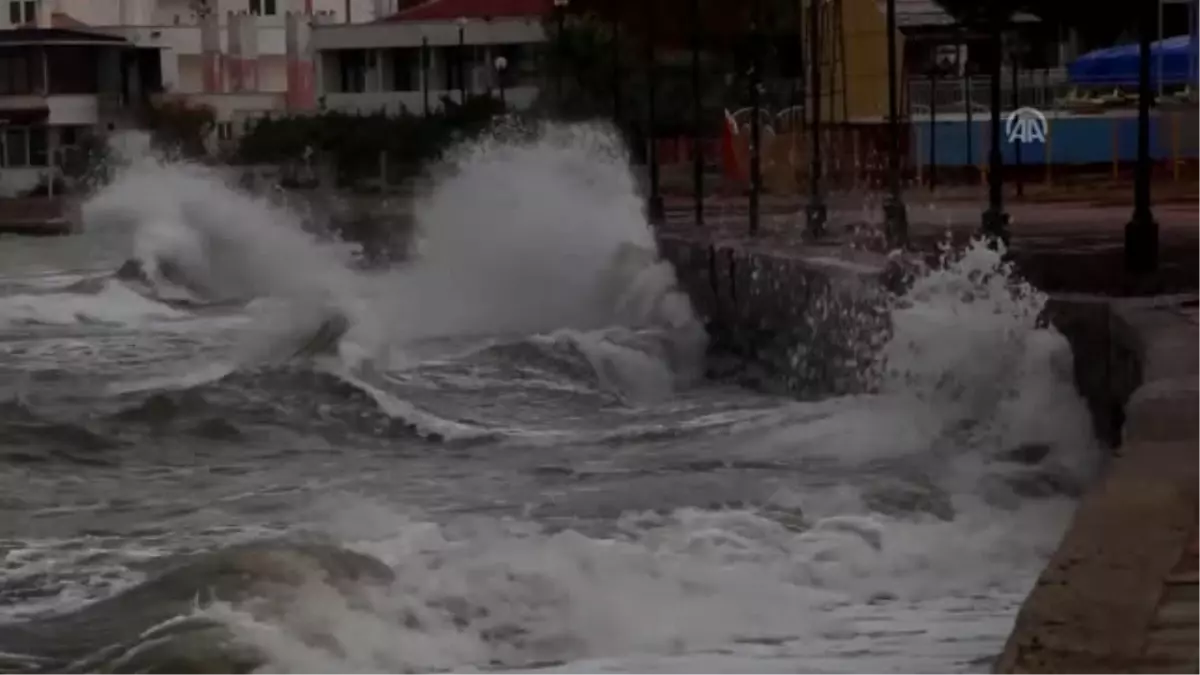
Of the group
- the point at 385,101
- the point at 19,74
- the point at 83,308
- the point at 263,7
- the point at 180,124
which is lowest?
the point at 83,308

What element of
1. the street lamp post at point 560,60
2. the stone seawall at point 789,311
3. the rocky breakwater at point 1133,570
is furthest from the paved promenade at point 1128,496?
the street lamp post at point 560,60

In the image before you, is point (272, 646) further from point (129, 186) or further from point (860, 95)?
point (129, 186)

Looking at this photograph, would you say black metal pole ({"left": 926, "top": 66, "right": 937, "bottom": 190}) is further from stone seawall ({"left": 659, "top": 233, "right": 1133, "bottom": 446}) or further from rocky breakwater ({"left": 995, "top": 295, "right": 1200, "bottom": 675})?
rocky breakwater ({"left": 995, "top": 295, "right": 1200, "bottom": 675})

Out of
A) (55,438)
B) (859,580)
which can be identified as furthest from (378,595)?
(55,438)

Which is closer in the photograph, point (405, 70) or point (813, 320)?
point (813, 320)

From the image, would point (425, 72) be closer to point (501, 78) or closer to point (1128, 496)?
point (501, 78)

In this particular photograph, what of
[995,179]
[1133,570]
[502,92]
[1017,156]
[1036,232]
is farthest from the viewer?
[502,92]

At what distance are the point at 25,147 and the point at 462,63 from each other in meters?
13.8

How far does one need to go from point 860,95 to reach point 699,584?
18.2 meters

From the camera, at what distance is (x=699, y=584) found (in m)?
9.62

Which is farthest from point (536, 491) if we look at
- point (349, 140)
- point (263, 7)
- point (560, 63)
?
point (263, 7)

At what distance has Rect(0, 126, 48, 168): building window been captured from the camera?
232ft

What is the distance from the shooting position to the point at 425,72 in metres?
68.5

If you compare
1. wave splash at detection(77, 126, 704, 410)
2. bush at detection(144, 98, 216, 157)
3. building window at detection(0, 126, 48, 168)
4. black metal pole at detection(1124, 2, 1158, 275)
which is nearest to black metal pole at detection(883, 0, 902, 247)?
wave splash at detection(77, 126, 704, 410)
